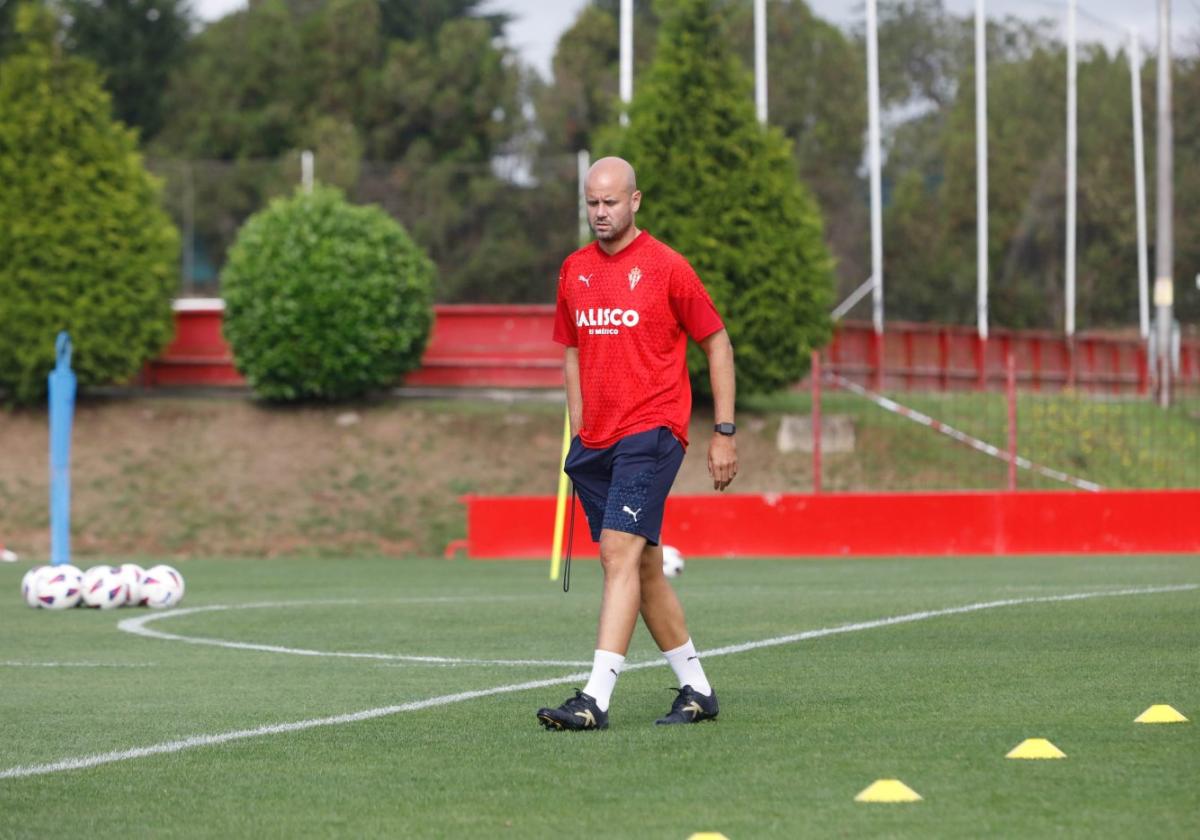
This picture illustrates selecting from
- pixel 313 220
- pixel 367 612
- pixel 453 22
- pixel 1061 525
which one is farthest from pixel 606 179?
pixel 453 22

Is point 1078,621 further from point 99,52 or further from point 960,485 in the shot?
point 99,52

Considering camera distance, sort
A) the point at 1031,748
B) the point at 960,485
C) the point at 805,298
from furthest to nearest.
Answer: the point at 805,298
the point at 960,485
the point at 1031,748

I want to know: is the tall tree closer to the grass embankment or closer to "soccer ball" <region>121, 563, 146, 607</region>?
the grass embankment

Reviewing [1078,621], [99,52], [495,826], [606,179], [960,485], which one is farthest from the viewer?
[99,52]

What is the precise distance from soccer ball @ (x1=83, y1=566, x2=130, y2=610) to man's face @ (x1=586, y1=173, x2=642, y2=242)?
26.6 feet

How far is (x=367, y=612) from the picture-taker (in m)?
13.8

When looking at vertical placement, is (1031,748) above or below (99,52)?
below

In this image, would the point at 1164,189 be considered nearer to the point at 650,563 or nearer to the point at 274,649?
the point at 274,649

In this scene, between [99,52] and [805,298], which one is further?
[99,52]

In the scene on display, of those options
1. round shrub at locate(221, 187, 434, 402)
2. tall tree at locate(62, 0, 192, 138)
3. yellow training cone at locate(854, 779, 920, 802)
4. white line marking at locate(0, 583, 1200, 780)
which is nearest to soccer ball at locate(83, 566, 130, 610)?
white line marking at locate(0, 583, 1200, 780)

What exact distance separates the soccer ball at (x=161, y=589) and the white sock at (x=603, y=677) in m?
7.90

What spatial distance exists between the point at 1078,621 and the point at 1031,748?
5343 mm

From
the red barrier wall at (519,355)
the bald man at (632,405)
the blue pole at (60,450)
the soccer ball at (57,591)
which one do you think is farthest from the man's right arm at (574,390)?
the red barrier wall at (519,355)

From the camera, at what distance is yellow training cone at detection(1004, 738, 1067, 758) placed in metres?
5.88
